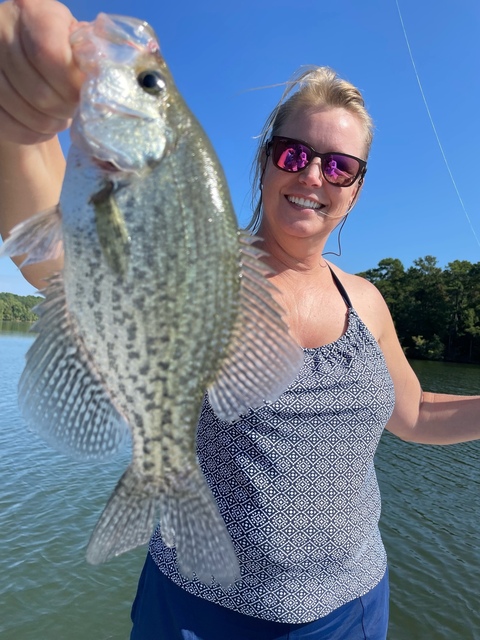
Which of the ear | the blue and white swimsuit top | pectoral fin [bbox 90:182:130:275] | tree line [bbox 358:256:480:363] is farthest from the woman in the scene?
tree line [bbox 358:256:480:363]

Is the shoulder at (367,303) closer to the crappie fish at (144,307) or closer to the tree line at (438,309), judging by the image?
the crappie fish at (144,307)

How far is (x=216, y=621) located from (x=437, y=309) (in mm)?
71184

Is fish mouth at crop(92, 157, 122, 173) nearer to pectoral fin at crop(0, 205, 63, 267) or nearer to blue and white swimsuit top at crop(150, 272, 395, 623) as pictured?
pectoral fin at crop(0, 205, 63, 267)

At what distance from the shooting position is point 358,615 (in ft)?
7.63

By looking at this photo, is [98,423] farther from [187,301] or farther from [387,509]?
[387,509]

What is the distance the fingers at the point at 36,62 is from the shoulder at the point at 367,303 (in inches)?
78.9

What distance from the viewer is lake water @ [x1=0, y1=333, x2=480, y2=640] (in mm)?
8016

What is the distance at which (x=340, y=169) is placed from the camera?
8.58 feet

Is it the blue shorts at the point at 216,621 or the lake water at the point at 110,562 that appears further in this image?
the lake water at the point at 110,562

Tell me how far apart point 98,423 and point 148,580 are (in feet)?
4.29

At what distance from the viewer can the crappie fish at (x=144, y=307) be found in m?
1.35

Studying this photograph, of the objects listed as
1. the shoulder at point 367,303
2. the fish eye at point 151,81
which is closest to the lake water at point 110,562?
the shoulder at point 367,303

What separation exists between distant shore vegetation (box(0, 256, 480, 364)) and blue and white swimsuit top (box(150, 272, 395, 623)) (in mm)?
64065

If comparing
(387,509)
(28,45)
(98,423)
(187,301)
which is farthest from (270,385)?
(387,509)
